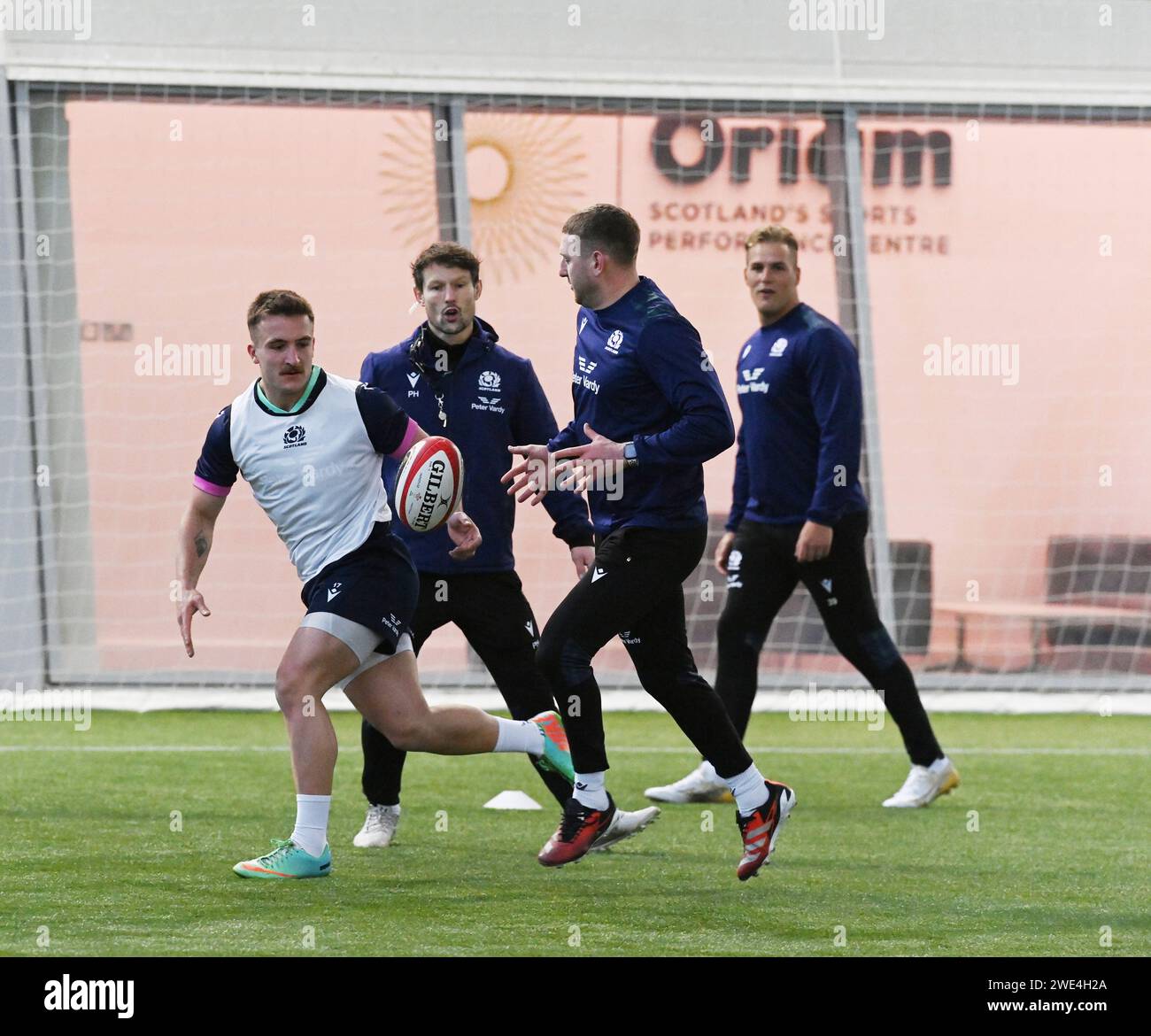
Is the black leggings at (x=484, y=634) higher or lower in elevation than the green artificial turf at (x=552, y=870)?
higher

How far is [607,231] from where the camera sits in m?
4.94

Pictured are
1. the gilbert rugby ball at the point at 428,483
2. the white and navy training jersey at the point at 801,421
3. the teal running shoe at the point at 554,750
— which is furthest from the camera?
the white and navy training jersey at the point at 801,421

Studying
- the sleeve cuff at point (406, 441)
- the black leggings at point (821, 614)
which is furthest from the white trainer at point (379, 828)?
the black leggings at point (821, 614)

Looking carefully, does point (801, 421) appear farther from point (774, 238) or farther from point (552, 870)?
point (552, 870)

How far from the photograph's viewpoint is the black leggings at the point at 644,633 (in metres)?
4.89

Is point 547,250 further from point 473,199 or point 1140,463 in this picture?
point 1140,463

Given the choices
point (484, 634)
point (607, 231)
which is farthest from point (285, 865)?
point (607, 231)

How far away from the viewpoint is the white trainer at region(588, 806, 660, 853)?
5.22 meters

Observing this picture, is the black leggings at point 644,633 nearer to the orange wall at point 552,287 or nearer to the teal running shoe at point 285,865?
the teal running shoe at point 285,865

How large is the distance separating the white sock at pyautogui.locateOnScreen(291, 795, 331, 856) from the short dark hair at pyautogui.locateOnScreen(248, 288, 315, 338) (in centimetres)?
127

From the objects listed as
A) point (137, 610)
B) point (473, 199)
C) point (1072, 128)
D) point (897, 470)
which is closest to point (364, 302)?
point (473, 199)

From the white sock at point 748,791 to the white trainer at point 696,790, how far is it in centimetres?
172

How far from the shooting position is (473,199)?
36.3 ft

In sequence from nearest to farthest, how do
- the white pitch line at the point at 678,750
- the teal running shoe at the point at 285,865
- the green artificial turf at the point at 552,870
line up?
1. the green artificial turf at the point at 552,870
2. the teal running shoe at the point at 285,865
3. the white pitch line at the point at 678,750
